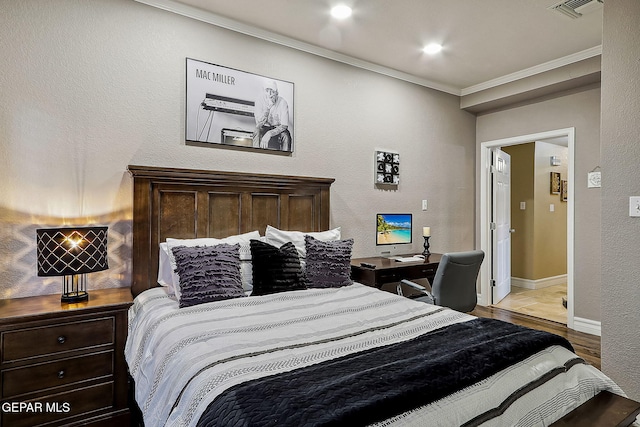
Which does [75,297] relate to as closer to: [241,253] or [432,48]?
[241,253]

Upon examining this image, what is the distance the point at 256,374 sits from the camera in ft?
4.22

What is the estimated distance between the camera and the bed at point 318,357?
3.67ft

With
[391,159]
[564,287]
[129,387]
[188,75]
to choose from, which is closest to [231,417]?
[129,387]

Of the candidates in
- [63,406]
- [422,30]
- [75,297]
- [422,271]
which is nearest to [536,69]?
[422,30]

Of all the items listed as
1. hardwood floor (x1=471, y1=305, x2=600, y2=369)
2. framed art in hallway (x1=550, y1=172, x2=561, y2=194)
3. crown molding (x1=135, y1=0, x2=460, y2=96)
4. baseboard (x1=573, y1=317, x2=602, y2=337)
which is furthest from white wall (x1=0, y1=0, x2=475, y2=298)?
framed art in hallway (x1=550, y1=172, x2=561, y2=194)

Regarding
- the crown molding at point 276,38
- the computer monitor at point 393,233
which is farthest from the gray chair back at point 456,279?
the crown molding at point 276,38

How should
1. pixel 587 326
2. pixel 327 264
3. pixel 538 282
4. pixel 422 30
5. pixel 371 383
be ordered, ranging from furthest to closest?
pixel 538 282
pixel 587 326
pixel 422 30
pixel 327 264
pixel 371 383

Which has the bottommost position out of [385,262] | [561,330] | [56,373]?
[561,330]

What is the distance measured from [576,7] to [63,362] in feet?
13.4

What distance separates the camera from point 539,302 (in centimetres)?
497

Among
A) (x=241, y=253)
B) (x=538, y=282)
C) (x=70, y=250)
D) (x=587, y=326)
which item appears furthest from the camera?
(x=538, y=282)

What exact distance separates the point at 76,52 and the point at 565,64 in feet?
14.0

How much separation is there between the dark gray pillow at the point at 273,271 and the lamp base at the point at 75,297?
99 centimetres

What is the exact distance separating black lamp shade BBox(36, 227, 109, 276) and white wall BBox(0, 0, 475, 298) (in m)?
0.35
